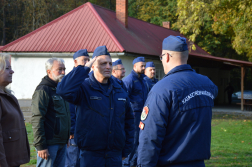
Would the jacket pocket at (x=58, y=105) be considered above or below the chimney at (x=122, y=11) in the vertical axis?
below

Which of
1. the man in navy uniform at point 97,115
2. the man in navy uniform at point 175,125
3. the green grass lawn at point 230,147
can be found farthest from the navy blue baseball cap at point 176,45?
the green grass lawn at point 230,147

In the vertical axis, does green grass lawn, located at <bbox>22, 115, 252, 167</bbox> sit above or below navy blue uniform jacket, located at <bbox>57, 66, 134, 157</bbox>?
below

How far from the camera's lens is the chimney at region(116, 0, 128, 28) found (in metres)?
19.7

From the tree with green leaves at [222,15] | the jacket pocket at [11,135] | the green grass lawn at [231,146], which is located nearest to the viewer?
the jacket pocket at [11,135]

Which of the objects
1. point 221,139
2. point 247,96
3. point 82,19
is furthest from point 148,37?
point 221,139

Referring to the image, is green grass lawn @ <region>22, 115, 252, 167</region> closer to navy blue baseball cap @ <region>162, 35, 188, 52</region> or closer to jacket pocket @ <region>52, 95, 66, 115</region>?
jacket pocket @ <region>52, 95, 66, 115</region>

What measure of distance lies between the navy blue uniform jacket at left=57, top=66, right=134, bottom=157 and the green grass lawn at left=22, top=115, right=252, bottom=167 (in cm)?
355

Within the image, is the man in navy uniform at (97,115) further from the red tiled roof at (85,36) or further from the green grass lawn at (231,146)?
the red tiled roof at (85,36)

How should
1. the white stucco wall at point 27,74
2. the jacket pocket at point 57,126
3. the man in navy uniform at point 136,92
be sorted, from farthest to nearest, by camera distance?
the white stucco wall at point 27,74, the man in navy uniform at point 136,92, the jacket pocket at point 57,126

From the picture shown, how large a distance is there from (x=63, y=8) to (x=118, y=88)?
3096 centimetres

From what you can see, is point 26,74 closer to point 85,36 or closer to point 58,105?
point 85,36

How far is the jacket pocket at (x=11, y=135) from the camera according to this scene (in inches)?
119

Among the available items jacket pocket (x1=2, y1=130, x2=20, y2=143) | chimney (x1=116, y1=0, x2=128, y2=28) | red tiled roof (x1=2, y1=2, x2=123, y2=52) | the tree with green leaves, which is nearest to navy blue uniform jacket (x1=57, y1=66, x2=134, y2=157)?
jacket pocket (x1=2, y1=130, x2=20, y2=143)

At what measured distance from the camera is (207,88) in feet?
9.43
